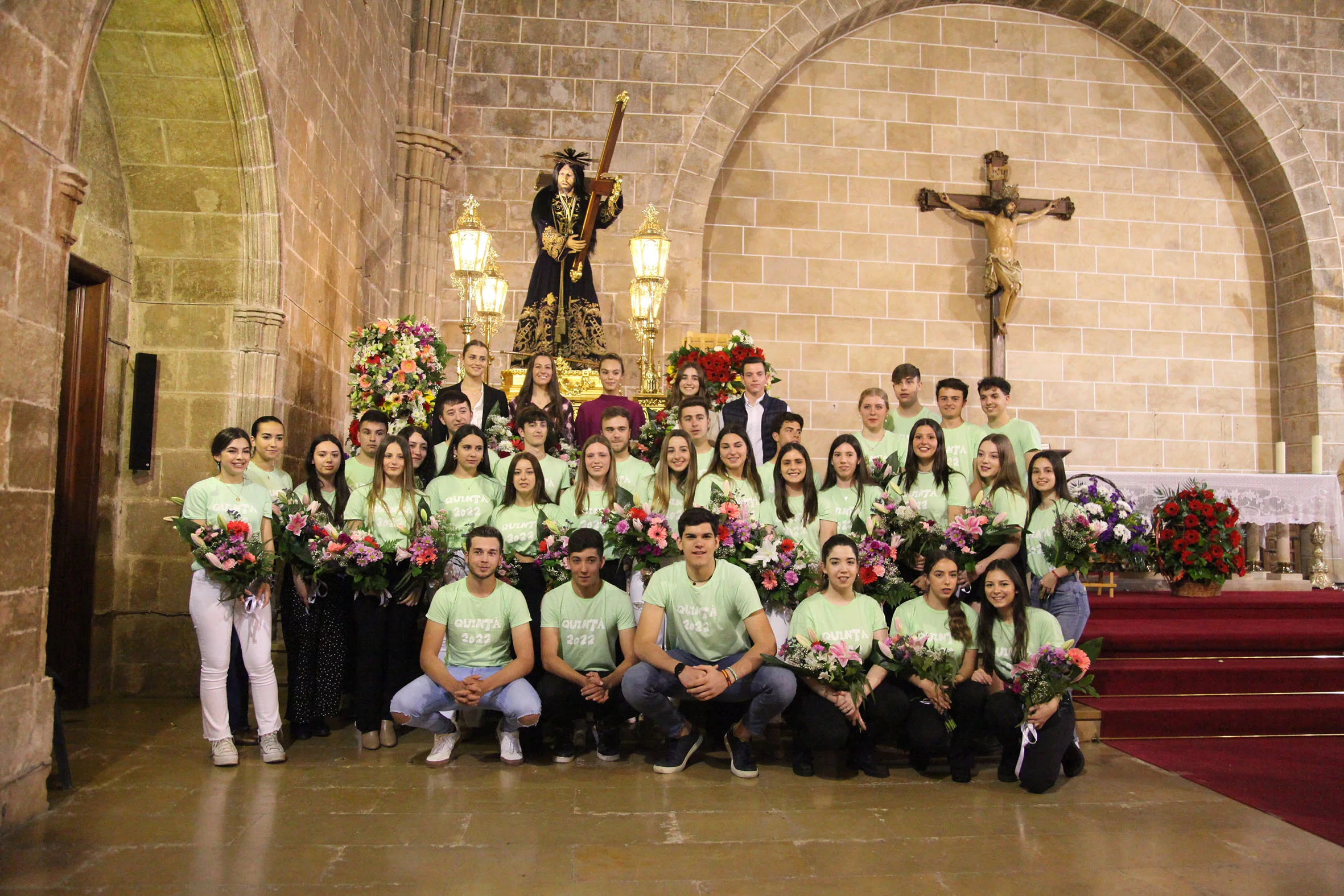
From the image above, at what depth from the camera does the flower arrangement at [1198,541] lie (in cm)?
751

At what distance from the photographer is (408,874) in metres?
3.28

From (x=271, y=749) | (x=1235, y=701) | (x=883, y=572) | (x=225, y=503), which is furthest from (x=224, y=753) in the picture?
(x=1235, y=701)

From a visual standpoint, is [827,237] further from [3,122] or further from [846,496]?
[3,122]

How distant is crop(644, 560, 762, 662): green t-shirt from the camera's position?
190 inches

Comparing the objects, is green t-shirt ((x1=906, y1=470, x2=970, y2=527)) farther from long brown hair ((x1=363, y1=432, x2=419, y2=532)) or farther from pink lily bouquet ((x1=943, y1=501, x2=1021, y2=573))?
long brown hair ((x1=363, y1=432, x2=419, y2=532))

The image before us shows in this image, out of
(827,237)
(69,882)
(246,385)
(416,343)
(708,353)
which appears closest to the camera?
(69,882)

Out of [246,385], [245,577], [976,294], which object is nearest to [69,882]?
[245,577]

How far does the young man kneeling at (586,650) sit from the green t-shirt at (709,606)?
0.80 ft

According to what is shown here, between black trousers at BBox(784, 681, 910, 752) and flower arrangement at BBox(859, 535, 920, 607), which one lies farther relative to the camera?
flower arrangement at BBox(859, 535, 920, 607)

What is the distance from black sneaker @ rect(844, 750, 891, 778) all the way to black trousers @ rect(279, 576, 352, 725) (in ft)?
8.76

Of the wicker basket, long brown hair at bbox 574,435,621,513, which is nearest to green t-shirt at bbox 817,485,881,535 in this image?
long brown hair at bbox 574,435,621,513

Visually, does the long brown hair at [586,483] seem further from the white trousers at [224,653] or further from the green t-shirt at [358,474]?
the white trousers at [224,653]

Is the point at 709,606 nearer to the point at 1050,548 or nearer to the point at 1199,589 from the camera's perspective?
the point at 1050,548

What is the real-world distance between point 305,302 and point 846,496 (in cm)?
386
